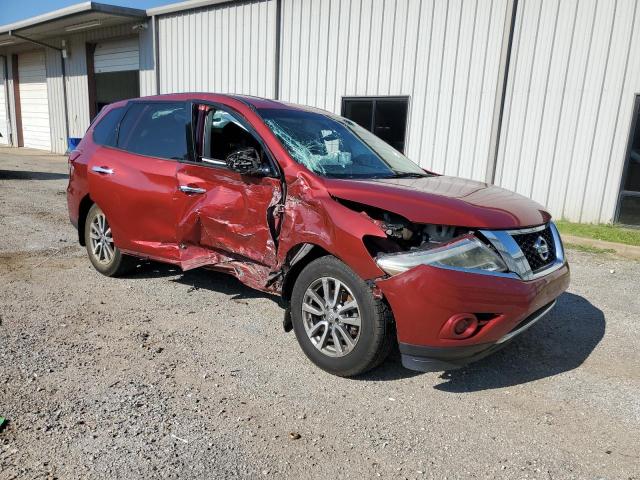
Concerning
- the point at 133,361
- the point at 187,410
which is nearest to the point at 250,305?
the point at 133,361

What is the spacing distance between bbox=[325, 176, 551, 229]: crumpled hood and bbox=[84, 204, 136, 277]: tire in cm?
277

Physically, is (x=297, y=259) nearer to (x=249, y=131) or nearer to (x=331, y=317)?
(x=331, y=317)

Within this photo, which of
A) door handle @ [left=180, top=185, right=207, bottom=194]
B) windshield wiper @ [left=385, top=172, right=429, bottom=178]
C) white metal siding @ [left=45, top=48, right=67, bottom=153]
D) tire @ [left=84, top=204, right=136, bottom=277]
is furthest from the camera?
white metal siding @ [left=45, top=48, right=67, bottom=153]

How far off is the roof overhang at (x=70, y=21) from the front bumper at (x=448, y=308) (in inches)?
636

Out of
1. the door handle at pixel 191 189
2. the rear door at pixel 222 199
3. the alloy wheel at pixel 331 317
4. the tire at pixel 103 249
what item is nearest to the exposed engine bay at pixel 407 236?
the alloy wheel at pixel 331 317

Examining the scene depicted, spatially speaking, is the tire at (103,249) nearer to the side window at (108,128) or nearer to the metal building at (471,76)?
the side window at (108,128)

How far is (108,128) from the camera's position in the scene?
515cm

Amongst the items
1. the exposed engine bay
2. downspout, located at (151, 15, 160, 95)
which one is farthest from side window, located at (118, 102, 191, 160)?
downspout, located at (151, 15, 160, 95)

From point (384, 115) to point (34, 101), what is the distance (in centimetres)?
1926

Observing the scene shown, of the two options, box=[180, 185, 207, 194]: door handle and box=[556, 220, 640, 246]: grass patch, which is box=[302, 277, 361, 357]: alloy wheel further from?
box=[556, 220, 640, 246]: grass patch

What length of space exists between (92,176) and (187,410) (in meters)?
3.05

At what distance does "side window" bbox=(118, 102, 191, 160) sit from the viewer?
4.39 meters

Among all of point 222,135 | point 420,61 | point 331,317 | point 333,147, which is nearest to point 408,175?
point 333,147

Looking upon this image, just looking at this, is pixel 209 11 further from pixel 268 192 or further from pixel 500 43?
pixel 268 192
